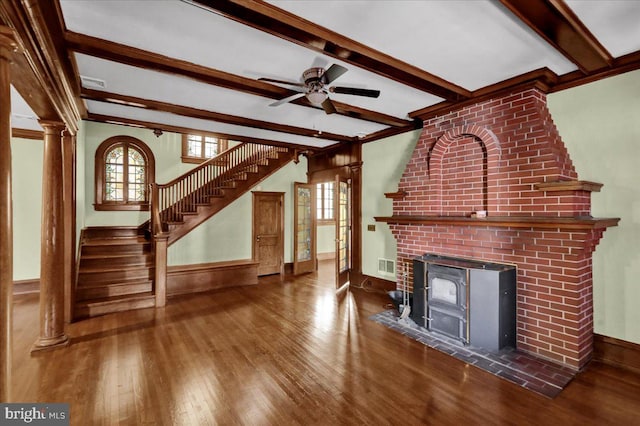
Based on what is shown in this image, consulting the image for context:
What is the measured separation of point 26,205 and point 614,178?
843cm

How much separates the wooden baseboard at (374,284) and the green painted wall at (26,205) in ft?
19.0

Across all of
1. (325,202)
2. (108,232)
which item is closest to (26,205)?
(108,232)

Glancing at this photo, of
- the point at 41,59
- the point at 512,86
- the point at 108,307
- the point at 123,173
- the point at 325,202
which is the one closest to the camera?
the point at 41,59

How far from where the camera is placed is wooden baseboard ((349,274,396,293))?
17.4 feet

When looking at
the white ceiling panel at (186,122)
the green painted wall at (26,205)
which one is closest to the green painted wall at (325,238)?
the white ceiling panel at (186,122)

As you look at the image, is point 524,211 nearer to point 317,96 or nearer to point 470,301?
point 470,301

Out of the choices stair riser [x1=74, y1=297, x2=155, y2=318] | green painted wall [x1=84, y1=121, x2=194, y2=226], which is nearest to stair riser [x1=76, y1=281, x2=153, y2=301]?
stair riser [x1=74, y1=297, x2=155, y2=318]

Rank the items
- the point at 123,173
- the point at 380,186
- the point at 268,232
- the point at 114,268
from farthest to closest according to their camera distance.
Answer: the point at 268,232, the point at 123,173, the point at 380,186, the point at 114,268

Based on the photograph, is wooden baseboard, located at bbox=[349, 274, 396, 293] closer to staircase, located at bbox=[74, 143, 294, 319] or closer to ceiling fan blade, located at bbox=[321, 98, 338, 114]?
staircase, located at bbox=[74, 143, 294, 319]

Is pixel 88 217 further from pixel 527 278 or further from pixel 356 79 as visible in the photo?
pixel 527 278

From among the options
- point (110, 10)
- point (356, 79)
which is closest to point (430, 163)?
point (356, 79)

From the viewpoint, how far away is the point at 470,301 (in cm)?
331

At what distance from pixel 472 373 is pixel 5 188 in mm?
3816

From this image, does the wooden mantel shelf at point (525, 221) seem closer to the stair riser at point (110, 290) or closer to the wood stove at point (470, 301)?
the wood stove at point (470, 301)
